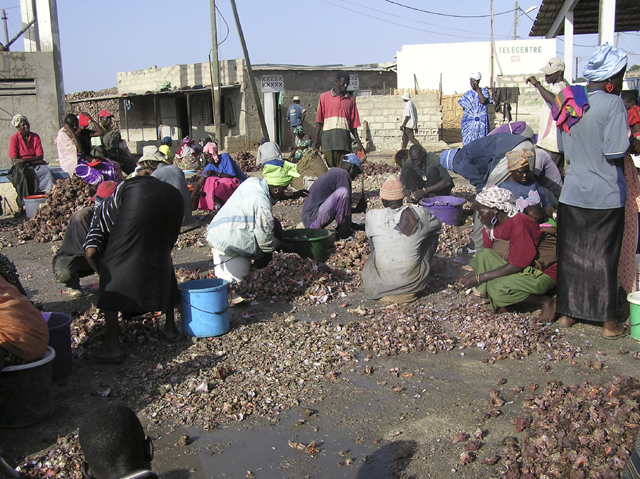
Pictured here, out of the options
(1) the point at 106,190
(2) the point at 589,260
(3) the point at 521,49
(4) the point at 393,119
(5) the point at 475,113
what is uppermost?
(3) the point at 521,49

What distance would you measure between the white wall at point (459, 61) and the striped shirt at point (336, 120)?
17.7m

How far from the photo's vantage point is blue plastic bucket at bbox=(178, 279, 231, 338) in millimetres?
4852

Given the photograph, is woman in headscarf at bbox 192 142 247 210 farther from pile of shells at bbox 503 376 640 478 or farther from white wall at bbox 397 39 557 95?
white wall at bbox 397 39 557 95

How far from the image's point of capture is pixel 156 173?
28.4ft

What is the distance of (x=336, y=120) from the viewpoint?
32.9 ft

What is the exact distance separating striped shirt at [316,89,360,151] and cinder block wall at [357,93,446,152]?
31.0 ft

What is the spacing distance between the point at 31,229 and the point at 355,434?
754 centimetres

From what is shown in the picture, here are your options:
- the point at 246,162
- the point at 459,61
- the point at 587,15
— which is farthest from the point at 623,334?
the point at 459,61

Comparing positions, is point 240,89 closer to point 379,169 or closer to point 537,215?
point 379,169

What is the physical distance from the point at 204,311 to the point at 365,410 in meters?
1.73

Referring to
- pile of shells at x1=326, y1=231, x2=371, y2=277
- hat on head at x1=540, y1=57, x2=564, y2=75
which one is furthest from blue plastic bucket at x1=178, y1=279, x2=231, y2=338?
hat on head at x1=540, y1=57, x2=564, y2=75

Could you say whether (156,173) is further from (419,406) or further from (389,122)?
(389,122)

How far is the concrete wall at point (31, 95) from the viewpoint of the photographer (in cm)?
1348

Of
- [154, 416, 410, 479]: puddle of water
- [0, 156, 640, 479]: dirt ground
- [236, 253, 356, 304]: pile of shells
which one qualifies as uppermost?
[236, 253, 356, 304]: pile of shells
